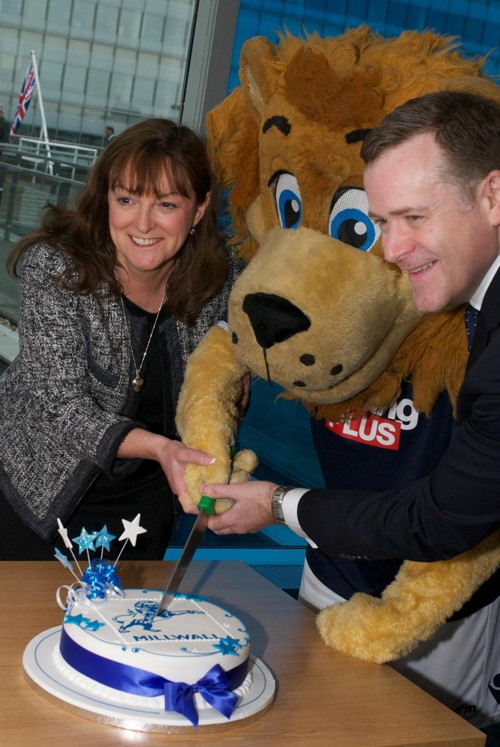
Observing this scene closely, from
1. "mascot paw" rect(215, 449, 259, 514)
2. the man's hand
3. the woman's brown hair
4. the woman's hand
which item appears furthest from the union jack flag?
the man's hand

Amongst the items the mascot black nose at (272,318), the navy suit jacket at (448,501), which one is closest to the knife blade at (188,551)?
the navy suit jacket at (448,501)

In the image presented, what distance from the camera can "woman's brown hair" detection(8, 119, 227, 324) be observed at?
1987mm

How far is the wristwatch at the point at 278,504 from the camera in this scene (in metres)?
1.63

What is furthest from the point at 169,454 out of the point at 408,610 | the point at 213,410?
the point at 408,610

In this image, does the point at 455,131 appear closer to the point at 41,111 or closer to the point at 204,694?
the point at 204,694

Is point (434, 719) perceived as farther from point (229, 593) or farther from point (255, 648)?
point (229, 593)

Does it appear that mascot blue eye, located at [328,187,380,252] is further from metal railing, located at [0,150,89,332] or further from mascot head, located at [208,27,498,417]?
metal railing, located at [0,150,89,332]

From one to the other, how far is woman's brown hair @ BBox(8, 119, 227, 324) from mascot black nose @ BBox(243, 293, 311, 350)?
17.9 inches

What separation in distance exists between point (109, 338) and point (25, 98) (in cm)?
183

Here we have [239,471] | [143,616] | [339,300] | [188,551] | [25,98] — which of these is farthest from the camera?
[25,98]

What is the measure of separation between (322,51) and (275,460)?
2.79 metres

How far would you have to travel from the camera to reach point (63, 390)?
1.93 m

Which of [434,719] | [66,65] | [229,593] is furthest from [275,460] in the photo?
[434,719]

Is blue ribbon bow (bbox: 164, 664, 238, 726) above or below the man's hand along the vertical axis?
below
